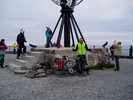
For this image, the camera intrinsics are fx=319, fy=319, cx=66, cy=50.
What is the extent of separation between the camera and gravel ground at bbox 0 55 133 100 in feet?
35.0

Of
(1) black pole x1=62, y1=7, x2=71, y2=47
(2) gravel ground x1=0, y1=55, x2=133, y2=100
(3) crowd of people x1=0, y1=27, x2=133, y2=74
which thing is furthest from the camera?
(1) black pole x1=62, y1=7, x2=71, y2=47

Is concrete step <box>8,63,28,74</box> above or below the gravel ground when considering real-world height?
above

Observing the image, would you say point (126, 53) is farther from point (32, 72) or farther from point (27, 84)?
point (27, 84)

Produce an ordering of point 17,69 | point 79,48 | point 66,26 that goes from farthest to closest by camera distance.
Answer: point 66,26, point 17,69, point 79,48

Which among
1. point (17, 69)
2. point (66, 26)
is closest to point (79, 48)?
point (17, 69)

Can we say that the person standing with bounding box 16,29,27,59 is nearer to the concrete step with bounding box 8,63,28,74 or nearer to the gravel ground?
the concrete step with bounding box 8,63,28,74

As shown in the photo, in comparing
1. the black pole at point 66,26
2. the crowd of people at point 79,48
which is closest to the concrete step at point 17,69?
the crowd of people at point 79,48

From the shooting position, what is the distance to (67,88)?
485 inches

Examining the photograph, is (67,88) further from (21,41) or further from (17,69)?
(21,41)

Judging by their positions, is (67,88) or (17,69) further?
(17,69)

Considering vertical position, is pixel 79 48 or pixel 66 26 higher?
pixel 66 26

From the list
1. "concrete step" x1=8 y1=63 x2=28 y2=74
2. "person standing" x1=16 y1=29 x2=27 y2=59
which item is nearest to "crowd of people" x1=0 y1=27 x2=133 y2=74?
"person standing" x1=16 y1=29 x2=27 y2=59

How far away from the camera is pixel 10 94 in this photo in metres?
11.0

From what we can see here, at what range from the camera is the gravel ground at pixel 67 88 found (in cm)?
1066
